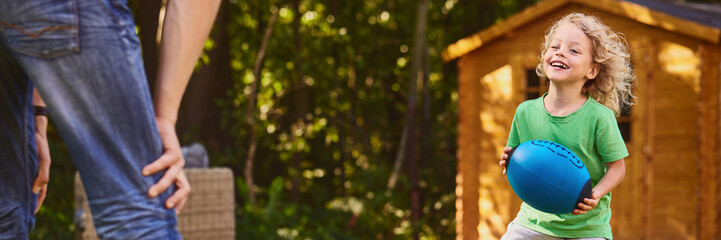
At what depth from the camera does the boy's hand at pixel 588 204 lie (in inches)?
108

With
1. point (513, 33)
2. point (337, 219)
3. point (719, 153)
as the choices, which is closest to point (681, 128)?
point (719, 153)

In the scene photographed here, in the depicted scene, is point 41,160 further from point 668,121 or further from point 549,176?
point 668,121

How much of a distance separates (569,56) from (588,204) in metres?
0.55

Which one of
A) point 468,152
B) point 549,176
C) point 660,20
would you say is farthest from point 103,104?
point 468,152

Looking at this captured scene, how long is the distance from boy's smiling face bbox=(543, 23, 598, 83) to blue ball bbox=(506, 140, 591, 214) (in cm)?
26

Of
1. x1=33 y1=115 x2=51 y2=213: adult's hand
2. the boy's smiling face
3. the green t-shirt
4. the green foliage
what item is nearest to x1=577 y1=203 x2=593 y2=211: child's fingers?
the green t-shirt

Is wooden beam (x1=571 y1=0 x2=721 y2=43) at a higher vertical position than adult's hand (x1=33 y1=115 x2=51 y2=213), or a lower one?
higher

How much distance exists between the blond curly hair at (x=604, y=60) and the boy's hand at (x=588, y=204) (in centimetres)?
43

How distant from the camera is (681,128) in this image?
28.2 ft

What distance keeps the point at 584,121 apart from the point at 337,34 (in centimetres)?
1118

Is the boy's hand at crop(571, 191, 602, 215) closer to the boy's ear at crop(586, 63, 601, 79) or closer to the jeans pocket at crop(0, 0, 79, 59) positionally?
the boy's ear at crop(586, 63, 601, 79)

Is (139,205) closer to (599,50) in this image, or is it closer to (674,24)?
(599,50)

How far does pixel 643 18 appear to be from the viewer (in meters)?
8.50

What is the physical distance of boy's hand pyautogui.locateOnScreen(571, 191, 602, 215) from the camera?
9.03 ft
